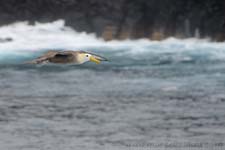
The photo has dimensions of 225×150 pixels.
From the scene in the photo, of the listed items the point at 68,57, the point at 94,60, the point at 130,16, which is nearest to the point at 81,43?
the point at 130,16

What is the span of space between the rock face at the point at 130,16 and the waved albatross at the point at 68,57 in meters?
77.2

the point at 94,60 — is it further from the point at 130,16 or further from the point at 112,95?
the point at 130,16

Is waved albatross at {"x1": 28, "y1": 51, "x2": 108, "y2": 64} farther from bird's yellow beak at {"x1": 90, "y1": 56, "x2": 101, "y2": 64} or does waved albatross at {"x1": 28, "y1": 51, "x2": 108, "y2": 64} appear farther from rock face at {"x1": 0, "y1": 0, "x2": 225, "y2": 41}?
rock face at {"x1": 0, "y1": 0, "x2": 225, "y2": 41}

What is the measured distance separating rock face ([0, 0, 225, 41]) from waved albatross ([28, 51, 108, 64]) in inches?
3040

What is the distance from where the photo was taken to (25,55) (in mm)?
85250

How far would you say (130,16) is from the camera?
88250 mm

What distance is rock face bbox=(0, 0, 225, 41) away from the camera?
290ft

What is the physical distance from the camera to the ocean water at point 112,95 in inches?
2479

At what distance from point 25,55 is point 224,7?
2504cm

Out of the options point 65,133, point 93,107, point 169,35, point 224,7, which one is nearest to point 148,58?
point 169,35

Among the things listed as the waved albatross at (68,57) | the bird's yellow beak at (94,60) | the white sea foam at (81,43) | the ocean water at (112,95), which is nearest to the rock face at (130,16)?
the white sea foam at (81,43)

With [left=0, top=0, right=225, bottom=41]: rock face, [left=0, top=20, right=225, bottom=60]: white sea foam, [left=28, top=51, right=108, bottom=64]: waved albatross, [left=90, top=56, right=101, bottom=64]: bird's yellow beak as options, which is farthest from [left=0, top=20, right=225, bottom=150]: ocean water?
[left=90, top=56, right=101, bottom=64]: bird's yellow beak

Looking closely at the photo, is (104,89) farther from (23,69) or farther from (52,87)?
(23,69)

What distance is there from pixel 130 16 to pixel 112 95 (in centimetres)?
1669
